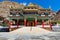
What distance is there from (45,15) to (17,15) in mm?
9320

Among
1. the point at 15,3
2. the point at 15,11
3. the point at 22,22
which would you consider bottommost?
the point at 22,22

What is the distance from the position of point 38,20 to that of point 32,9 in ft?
14.0

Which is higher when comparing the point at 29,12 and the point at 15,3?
the point at 15,3

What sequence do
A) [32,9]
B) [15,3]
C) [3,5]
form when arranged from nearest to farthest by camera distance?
[32,9] < [3,5] < [15,3]

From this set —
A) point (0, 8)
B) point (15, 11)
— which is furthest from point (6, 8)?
point (15, 11)

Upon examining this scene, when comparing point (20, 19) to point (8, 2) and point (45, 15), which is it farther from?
point (8, 2)

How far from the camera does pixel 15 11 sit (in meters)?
56.9

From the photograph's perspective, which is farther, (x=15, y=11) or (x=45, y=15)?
(x=15, y=11)

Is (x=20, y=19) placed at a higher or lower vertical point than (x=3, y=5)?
lower

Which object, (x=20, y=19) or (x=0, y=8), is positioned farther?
(x=0, y=8)

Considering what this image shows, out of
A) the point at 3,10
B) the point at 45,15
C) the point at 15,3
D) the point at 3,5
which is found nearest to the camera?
the point at 45,15

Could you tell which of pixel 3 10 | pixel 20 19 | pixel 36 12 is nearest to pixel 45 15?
pixel 36 12

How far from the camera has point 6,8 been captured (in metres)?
152

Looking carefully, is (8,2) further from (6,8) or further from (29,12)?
(29,12)
